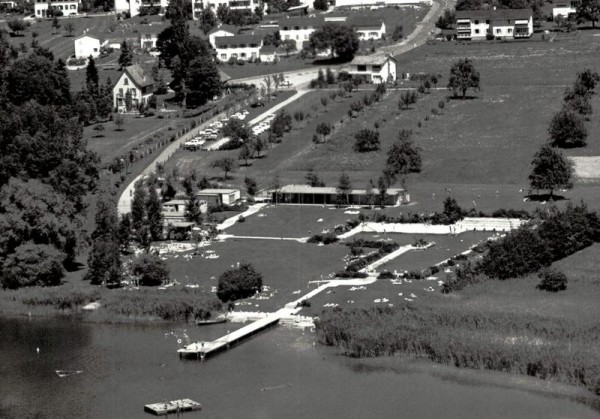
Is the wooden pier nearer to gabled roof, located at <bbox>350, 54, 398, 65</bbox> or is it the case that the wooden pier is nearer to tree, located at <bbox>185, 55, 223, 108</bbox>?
tree, located at <bbox>185, 55, 223, 108</bbox>

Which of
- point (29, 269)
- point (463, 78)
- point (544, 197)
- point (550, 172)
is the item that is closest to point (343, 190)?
point (544, 197)

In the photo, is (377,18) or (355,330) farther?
(377,18)

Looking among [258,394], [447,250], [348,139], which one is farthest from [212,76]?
[258,394]

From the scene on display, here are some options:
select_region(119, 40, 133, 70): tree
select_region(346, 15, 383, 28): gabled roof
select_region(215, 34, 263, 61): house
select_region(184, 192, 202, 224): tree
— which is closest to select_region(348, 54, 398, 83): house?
select_region(215, 34, 263, 61): house

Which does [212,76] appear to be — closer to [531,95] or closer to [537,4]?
[531,95]

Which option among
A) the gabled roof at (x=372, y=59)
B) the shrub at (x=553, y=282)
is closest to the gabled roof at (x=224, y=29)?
the gabled roof at (x=372, y=59)

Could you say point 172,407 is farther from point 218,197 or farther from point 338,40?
point 338,40

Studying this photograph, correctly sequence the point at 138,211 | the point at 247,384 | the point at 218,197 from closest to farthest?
A: the point at 247,384
the point at 138,211
the point at 218,197
